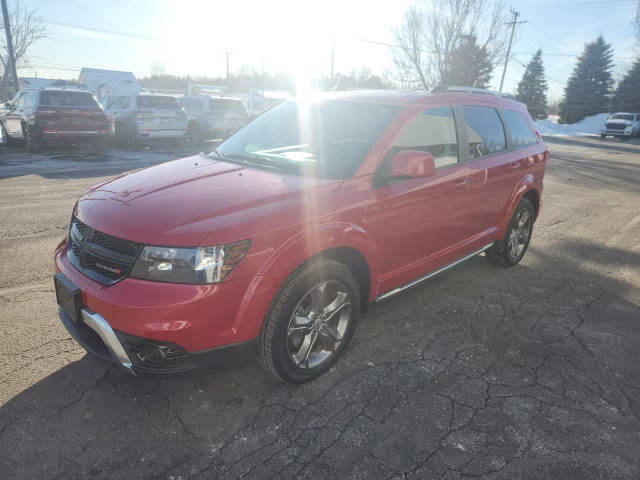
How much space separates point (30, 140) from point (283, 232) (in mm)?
13068

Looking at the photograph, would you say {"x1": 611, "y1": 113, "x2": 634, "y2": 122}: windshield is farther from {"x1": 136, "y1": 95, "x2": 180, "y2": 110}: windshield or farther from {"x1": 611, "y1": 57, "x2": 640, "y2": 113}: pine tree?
{"x1": 136, "y1": 95, "x2": 180, "y2": 110}: windshield

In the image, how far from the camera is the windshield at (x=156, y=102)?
14578 millimetres

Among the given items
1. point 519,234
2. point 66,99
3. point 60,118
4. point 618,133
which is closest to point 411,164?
point 519,234

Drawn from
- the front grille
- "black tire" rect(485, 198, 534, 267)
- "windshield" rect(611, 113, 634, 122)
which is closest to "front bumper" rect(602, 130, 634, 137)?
"windshield" rect(611, 113, 634, 122)

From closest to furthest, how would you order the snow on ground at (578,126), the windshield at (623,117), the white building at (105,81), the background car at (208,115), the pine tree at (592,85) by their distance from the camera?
1. the background car at (208,115)
2. the white building at (105,81)
3. the windshield at (623,117)
4. the snow on ground at (578,126)
5. the pine tree at (592,85)

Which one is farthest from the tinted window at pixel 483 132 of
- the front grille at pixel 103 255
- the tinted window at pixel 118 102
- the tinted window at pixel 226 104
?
the tinted window at pixel 226 104

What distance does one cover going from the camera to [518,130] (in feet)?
15.6

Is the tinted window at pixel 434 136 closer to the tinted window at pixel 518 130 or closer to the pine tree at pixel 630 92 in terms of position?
Result: the tinted window at pixel 518 130

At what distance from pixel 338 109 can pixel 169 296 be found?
6.96 feet

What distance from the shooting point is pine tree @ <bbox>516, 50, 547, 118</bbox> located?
47.8 m

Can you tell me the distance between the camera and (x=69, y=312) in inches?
97.3

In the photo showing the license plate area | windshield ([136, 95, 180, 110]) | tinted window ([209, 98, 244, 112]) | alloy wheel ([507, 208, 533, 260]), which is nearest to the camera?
the license plate area

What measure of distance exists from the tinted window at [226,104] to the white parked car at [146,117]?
1.75m

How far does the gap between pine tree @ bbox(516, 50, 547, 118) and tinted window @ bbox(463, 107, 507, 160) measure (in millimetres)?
49575
